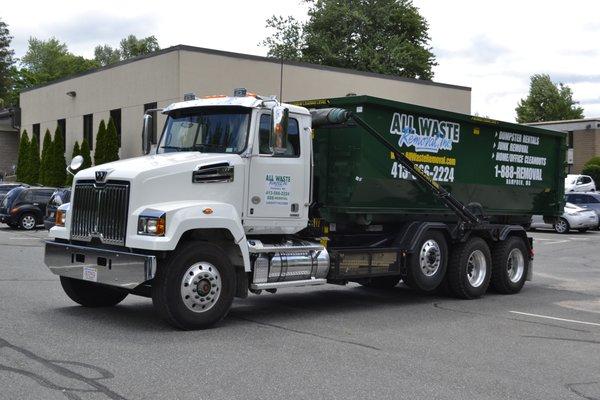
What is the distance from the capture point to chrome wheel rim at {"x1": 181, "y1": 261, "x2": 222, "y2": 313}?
8500 millimetres

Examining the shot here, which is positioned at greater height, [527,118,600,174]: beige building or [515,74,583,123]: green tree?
[515,74,583,123]: green tree

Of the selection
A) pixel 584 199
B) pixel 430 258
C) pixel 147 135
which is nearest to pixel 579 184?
pixel 584 199

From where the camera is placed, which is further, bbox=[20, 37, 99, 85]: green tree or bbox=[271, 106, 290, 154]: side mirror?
bbox=[20, 37, 99, 85]: green tree

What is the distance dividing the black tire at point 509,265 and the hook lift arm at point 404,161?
949 millimetres

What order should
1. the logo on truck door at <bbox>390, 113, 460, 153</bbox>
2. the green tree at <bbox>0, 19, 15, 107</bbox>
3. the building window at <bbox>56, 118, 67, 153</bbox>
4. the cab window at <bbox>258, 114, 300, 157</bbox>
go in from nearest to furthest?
the cab window at <bbox>258, 114, 300, 157</bbox>
the logo on truck door at <bbox>390, 113, 460, 153</bbox>
the building window at <bbox>56, 118, 67, 153</bbox>
the green tree at <bbox>0, 19, 15, 107</bbox>

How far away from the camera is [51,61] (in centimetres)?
10575

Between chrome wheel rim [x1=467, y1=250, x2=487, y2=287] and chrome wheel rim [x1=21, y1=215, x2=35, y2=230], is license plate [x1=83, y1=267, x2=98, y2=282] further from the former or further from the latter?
chrome wheel rim [x1=21, y1=215, x2=35, y2=230]

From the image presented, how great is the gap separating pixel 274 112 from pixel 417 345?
326cm

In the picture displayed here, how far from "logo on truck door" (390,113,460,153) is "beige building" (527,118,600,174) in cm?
4529

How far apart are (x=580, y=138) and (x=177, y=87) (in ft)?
119

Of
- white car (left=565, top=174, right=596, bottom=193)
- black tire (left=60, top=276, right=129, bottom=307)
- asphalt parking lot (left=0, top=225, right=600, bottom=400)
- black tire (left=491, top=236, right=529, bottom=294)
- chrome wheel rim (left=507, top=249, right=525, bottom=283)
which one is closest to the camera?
asphalt parking lot (left=0, top=225, right=600, bottom=400)

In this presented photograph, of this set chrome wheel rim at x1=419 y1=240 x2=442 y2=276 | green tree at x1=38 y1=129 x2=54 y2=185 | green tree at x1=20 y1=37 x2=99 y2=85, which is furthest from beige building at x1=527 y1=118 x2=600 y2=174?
green tree at x1=20 y1=37 x2=99 y2=85

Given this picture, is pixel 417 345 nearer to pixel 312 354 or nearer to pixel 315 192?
pixel 312 354

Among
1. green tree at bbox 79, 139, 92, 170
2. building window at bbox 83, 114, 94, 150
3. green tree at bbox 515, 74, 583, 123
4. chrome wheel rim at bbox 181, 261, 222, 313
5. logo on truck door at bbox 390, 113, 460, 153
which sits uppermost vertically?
green tree at bbox 515, 74, 583, 123
